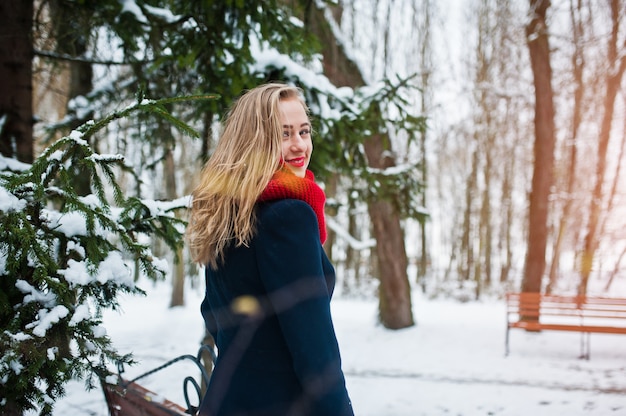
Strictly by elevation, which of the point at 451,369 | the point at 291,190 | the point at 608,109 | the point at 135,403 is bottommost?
the point at 451,369

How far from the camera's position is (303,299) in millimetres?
1226

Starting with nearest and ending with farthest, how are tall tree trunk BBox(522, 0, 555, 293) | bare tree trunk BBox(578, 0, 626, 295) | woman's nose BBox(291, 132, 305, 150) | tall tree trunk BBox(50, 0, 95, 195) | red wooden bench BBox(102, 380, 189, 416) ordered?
1. woman's nose BBox(291, 132, 305, 150)
2. red wooden bench BBox(102, 380, 189, 416)
3. tall tree trunk BBox(50, 0, 95, 195)
4. tall tree trunk BBox(522, 0, 555, 293)
5. bare tree trunk BBox(578, 0, 626, 295)

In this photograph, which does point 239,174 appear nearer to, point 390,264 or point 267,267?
point 267,267

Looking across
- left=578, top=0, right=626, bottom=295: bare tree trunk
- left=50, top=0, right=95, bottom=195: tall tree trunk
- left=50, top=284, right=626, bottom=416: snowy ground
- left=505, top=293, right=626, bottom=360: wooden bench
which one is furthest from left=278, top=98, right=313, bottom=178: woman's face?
left=578, top=0, right=626, bottom=295: bare tree trunk

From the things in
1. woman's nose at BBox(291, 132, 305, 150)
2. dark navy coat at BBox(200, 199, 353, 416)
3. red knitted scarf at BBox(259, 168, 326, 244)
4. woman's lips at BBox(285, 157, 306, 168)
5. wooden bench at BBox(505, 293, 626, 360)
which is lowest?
wooden bench at BBox(505, 293, 626, 360)

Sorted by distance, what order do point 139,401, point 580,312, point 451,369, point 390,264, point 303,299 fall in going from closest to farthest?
1. point 303,299
2. point 139,401
3. point 451,369
4. point 580,312
5. point 390,264

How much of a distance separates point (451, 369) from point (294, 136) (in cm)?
506

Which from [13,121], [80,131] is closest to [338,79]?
[13,121]

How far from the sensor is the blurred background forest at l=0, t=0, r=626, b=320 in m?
3.65

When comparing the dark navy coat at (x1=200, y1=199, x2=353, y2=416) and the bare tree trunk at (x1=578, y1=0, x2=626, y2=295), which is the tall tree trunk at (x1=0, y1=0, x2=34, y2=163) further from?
the bare tree trunk at (x1=578, y1=0, x2=626, y2=295)

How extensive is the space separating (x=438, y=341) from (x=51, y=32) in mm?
6418

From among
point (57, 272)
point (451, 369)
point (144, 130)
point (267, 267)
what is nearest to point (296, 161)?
point (267, 267)

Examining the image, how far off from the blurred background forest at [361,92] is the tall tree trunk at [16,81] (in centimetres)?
2

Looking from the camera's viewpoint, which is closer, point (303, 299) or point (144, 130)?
point (303, 299)
